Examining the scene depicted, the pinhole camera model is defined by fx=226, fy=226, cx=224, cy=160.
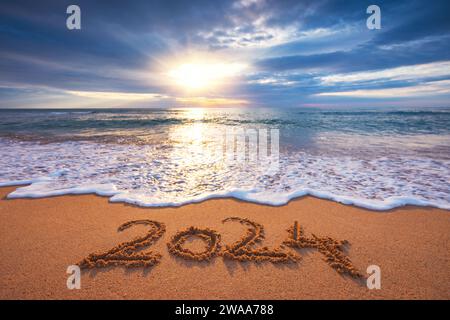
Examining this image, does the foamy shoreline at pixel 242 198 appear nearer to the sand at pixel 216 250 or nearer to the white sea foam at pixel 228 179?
the white sea foam at pixel 228 179

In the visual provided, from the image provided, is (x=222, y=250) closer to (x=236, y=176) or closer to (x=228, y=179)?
(x=228, y=179)

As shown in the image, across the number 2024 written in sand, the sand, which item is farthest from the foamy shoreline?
the number 2024 written in sand

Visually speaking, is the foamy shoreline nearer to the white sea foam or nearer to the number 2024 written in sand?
the white sea foam

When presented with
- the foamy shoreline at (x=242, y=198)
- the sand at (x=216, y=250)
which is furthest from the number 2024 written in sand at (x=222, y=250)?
the foamy shoreline at (x=242, y=198)

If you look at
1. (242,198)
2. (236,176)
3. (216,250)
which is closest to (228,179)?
(236,176)
